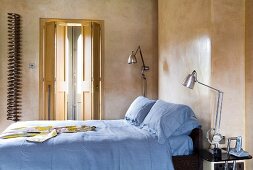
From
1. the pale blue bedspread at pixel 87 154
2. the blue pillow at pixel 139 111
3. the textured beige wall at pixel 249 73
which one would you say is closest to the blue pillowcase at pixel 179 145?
the pale blue bedspread at pixel 87 154

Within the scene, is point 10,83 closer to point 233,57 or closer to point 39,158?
point 39,158

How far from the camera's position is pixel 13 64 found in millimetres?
4555

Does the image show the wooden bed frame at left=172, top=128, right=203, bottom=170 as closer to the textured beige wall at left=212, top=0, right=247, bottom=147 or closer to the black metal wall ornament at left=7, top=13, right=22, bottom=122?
the textured beige wall at left=212, top=0, right=247, bottom=147

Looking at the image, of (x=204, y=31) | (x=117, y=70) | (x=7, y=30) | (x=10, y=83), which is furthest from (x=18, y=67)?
(x=204, y=31)

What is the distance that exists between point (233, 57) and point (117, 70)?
2.47m

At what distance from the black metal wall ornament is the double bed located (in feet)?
7.20

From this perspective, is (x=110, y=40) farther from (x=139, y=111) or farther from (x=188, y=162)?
(x=188, y=162)

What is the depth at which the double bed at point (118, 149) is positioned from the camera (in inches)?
90.8

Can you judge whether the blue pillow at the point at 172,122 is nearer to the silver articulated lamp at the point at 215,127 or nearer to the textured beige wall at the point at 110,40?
the silver articulated lamp at the point at 215,127

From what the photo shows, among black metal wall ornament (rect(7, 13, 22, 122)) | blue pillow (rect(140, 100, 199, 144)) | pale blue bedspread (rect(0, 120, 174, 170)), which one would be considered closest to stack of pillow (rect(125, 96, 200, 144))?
blue pillow (rect(140, 100, 199, 144))

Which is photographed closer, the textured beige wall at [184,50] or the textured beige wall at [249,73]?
the textured beige wall at [249,73]

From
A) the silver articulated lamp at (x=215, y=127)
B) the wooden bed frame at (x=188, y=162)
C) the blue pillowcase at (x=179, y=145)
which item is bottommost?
the wooden bed frame at (x=188, y=162)

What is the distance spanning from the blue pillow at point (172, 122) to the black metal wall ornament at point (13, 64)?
8.76 ft

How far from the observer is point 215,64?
2689 millimetres
